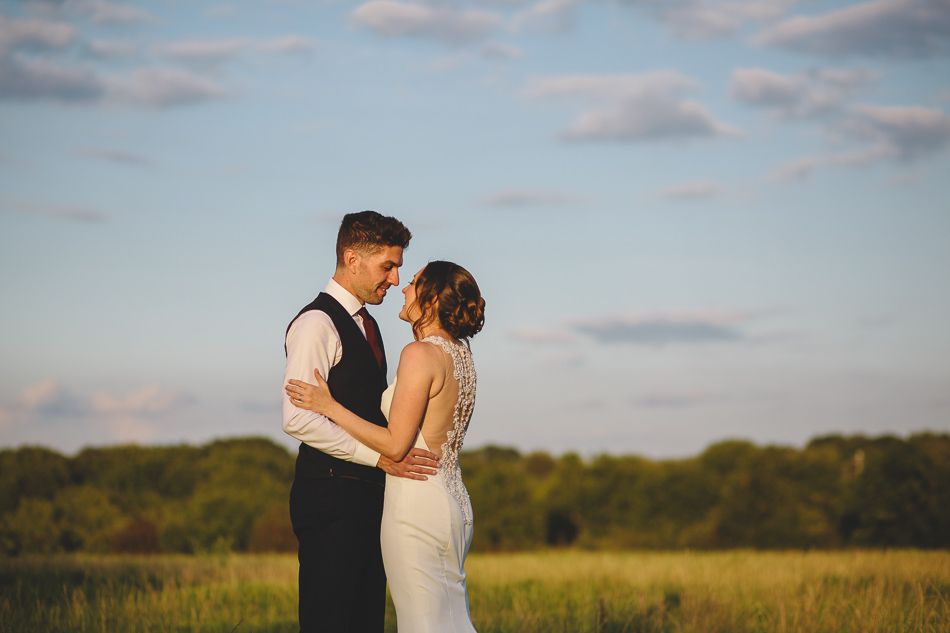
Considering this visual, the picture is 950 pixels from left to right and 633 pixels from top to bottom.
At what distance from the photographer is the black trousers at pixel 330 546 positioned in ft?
14.6

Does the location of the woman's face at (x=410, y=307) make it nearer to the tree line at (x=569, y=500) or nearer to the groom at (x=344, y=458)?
the groom at (x=344, y=458)

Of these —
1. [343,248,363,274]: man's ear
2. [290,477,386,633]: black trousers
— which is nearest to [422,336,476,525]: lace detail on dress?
[290,477,386,633]: black trousers

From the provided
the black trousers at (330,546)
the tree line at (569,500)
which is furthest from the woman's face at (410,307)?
the tree line at (569,500)

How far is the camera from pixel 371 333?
16.1ft

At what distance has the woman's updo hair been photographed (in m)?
4.57

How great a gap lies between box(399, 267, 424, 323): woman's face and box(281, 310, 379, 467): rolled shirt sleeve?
42 centimetres

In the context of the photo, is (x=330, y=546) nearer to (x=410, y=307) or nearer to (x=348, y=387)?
(x=348, y=387)

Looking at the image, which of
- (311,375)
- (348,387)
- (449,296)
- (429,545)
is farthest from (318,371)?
(429,545)

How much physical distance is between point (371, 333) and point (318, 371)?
55cm

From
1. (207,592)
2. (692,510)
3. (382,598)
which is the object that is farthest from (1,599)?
(692,510)

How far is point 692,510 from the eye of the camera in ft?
119

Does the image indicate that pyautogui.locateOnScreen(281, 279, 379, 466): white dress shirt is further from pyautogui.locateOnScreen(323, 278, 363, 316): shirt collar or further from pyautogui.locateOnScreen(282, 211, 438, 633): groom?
pyautogui.locateOnScreen(323, 278, 363, 316): shirt collar

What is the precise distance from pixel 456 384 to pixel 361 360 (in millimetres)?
555

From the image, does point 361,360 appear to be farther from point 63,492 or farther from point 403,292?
point 63,492
